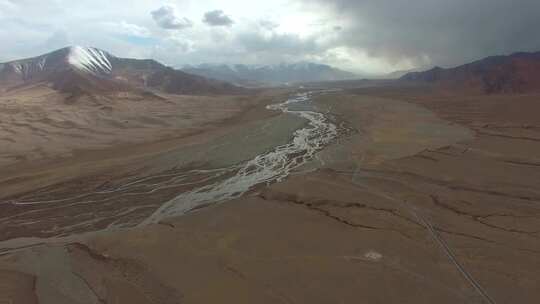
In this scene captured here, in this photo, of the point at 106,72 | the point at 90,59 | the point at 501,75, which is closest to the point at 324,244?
the point at 501,75

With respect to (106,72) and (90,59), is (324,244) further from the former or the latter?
(90,59)

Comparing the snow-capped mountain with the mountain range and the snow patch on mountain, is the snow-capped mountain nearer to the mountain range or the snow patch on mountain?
the snow patch on mountain

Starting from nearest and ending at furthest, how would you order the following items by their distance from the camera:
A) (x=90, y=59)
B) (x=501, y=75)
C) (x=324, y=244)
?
(x=324, y=244), (x=501, y=75), (x=90, y=59)

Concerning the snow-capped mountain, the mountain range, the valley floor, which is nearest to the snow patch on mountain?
the snow-capped mountain

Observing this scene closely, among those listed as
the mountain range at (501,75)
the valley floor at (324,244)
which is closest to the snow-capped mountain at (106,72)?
the mountain range at (501,75)

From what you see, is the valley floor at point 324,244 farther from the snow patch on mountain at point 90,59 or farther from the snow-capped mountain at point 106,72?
the snow patch on mountain at point 90,59
